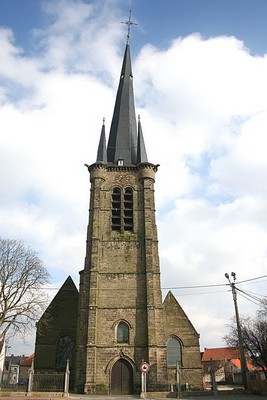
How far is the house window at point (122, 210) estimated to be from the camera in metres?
28.7

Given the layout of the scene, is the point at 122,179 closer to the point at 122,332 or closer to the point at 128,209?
the point at 128,209

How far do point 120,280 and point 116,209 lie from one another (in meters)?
5.82

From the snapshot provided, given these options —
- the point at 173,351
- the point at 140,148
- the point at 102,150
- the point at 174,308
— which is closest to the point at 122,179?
the point at 102,150

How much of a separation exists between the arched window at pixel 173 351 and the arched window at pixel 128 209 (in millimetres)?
9110

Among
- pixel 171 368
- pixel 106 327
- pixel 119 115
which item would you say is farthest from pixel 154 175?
pixel 171 368

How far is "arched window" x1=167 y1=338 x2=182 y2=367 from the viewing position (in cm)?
2769

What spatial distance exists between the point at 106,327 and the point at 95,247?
5.50 m

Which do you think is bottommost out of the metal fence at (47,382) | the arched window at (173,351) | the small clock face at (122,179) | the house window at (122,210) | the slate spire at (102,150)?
the metal fence at (47,382)

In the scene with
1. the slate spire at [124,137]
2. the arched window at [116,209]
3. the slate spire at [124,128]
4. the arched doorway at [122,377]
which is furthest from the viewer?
the slate spire at [124,128]

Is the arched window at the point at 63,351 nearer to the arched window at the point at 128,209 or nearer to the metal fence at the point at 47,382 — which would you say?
the metal fence at the point at 47,382

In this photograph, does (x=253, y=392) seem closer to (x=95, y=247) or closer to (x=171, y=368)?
(x=171, y=368)

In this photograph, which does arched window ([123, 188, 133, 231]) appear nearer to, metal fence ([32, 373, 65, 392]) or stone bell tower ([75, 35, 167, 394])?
stone bell tower ([75, 35, 167, 394])

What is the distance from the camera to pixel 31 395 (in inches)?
756

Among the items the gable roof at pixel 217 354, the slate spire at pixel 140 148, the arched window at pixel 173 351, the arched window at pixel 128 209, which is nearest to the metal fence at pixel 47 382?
the arched window at pixel 173 351
